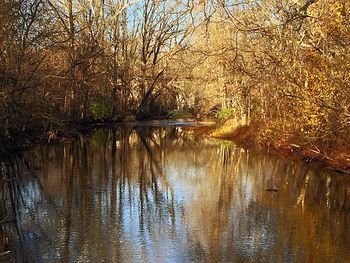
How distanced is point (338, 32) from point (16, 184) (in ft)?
37.7

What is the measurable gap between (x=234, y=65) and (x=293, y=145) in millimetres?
7397

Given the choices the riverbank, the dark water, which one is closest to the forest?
the riverbank

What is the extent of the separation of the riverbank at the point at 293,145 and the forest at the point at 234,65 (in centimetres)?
7

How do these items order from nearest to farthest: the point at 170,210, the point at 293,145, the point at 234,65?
1. the point at 170,210
2. the point at 234,65
3. the point at 293,145

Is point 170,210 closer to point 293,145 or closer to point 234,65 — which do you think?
point 234,65

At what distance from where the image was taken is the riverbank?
16.1m

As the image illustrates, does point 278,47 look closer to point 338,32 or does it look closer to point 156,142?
point 338,32

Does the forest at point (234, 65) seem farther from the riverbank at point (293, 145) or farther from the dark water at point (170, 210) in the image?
the dark water at point (170, 210)

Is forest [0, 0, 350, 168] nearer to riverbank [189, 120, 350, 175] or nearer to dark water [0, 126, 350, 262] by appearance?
riverbank [189, 120, 350, 175]

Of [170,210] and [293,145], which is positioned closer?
[170,210]

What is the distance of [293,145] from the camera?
18.7m

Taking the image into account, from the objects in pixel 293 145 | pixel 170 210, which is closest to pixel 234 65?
pixel 170 210

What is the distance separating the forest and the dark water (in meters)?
2.19

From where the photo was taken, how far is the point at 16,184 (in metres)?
12.2
